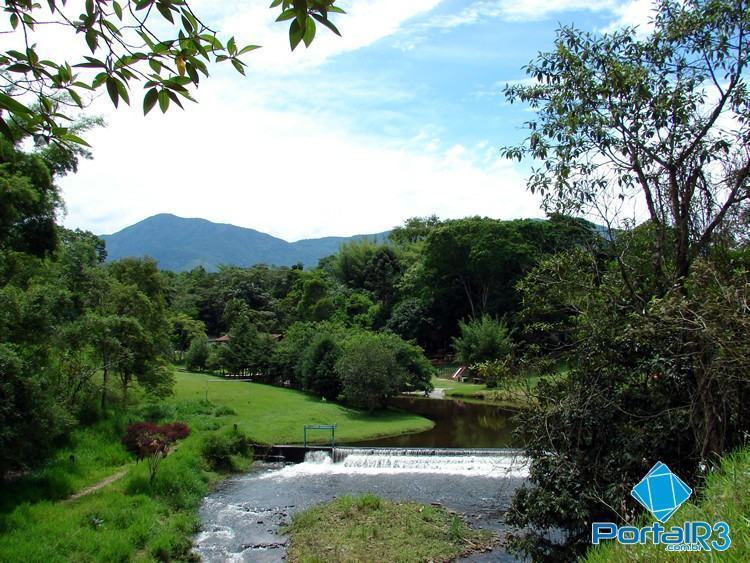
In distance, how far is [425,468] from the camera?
18.4 m

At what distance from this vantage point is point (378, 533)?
1228 cm

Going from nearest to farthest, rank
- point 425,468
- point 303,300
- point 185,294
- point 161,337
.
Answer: point 425,468
point 161,337
point 303,300
point 185,294

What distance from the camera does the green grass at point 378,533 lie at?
1129cm

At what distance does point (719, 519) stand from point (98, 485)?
48.9 feet

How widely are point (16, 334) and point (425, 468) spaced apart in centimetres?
1255

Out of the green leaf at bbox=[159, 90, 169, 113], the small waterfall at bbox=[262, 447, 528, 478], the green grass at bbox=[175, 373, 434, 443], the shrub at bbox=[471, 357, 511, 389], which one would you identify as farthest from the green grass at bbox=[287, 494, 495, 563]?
the green leaf at bbox=[159, 90, 169, 113]

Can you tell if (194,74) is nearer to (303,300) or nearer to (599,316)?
(599,316)

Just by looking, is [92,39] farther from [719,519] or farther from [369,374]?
[369,374]

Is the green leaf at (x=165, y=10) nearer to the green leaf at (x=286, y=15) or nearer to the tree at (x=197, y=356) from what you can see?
the green leaf at (x=286, y=15)

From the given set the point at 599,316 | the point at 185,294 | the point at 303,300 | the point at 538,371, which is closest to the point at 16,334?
the point at 538,371

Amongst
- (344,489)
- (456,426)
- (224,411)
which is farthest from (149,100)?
(456,426)

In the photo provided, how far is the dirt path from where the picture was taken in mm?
13368

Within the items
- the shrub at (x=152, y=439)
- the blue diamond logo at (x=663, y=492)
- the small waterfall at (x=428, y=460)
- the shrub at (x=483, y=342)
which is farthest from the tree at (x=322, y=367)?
the blue diamond logo at (x=663, y=492)

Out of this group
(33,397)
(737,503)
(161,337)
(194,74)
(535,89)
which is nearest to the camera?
(194,74)
